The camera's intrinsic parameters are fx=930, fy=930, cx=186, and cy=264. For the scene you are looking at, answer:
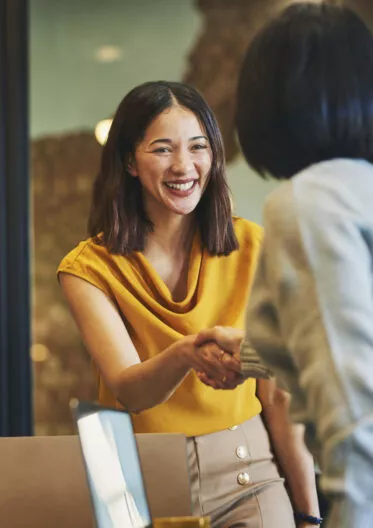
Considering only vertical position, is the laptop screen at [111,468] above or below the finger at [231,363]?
below

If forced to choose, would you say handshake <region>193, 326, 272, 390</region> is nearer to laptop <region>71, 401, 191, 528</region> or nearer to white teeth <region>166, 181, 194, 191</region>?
laptop <region>71, 401, 191, 528</region>

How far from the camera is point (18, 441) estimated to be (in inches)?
38.9

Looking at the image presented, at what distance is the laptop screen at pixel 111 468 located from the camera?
0.74m

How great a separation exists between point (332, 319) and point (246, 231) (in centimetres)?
60

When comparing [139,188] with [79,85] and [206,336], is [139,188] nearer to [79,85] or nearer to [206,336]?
[206,336]

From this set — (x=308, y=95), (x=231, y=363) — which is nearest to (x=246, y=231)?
(x=231, y=363)

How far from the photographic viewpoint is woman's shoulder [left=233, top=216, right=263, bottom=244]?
1.22m

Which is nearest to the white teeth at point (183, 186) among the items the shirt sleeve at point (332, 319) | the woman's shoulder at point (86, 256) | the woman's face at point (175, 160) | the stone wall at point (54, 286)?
the woman's face at point (175, 160)

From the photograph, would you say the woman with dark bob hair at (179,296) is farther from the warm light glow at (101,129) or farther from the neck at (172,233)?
the warm light glow at (101,129)

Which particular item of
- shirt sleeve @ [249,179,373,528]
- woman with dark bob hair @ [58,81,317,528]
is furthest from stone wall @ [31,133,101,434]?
shirt sleeve @ [249,179,373,528]

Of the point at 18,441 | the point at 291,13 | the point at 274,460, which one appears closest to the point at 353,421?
the point at 291,13

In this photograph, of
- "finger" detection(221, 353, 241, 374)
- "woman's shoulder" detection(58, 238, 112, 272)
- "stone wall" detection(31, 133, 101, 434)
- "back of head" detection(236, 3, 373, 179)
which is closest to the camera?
"back of head" detection(236, 3, 373, 179)

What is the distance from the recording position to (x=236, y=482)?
1124 mm

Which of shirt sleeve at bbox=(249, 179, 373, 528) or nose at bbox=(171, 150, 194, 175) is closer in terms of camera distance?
shirt sleeve at bbox=(249, 179, 373, 528)
